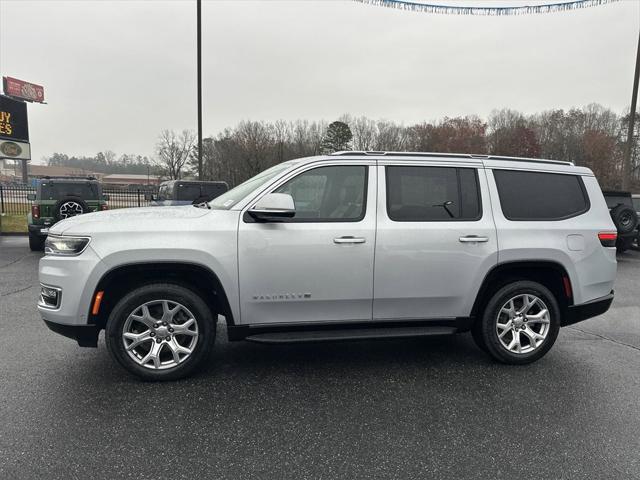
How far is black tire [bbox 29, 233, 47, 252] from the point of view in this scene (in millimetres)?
10858

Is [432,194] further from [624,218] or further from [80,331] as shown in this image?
[624,218]

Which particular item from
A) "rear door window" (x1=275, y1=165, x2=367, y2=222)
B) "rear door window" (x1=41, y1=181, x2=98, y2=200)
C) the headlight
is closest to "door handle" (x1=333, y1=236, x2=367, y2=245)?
"rear door window" (x1=275, y1=165, x2=367, y2=222)

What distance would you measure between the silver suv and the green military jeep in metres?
7.94

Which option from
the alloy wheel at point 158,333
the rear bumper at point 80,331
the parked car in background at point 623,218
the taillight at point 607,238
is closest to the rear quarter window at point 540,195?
the taillight at point 607,238

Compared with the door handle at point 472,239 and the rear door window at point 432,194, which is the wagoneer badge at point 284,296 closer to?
the rear door window at point 432,194

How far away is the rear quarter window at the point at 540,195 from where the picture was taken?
4004 mm

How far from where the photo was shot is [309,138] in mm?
47562

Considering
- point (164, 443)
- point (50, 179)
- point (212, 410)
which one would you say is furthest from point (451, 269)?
point (50, 179)

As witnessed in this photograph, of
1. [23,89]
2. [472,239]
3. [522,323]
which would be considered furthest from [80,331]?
[23,89]

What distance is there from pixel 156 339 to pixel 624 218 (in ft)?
37.8

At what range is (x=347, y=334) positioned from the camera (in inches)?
145

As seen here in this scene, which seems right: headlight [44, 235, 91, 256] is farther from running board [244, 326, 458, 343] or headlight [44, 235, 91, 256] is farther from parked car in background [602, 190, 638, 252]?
parked car in background [602, 190, 638, 252]

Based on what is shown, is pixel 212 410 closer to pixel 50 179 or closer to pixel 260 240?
pixel 260 240

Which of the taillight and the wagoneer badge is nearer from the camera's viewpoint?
the wagoneer badge
